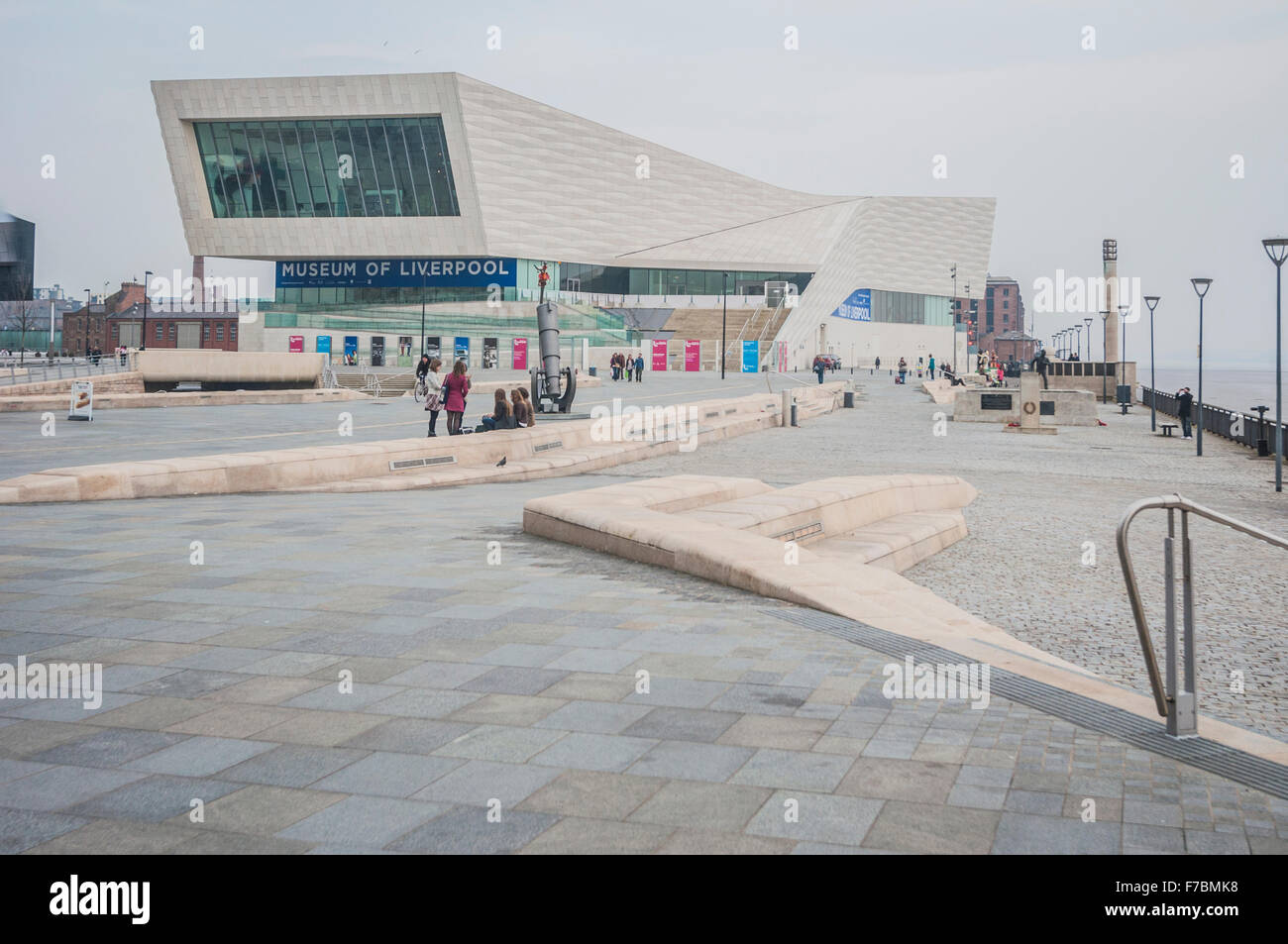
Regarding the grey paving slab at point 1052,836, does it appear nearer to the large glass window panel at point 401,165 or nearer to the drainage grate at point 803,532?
the drainage grate at point 803,532

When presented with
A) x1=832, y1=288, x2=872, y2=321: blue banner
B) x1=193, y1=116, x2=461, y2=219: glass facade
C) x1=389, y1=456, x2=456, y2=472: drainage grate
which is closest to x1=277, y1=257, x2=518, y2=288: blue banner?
x1=193, y1=116, x2=461, y2=219: glass facade

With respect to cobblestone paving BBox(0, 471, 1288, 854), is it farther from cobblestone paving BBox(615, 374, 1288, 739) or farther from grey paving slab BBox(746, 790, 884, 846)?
cobblestone paving BBox(615, 374, 1288, 739)

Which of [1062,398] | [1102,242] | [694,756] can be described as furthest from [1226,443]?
Answer: [1102,242]

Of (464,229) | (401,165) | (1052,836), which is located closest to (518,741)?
(1052,836)

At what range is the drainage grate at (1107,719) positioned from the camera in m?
4.66

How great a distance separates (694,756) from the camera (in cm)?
468

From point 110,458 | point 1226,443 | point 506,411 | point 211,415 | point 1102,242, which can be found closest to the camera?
point 110,458

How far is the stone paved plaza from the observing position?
3967 millimetres

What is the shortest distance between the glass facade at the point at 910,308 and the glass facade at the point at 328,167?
2045 inches

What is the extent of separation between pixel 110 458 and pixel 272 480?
4.33 metres

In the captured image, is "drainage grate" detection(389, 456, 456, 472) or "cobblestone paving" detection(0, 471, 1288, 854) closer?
"cobblestone paving" detection(0, 471, 1288, 854)

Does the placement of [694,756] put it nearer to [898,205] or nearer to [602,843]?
[602,843]

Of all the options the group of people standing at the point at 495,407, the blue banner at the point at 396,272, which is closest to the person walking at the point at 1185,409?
the group of people standing at the point at 495,407

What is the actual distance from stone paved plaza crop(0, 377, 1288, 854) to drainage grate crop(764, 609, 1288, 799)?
0.12 meters
